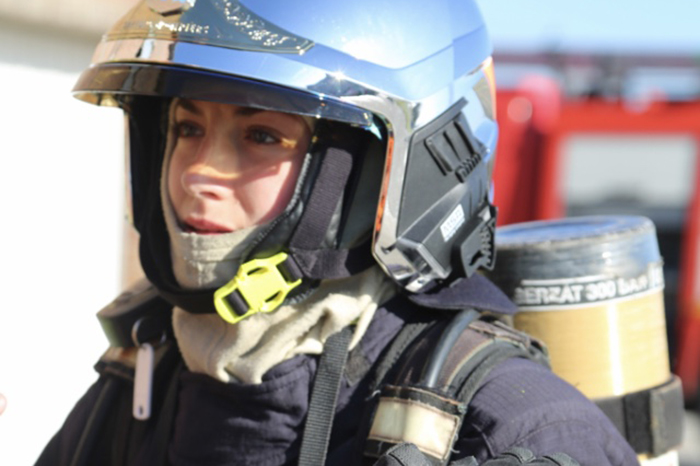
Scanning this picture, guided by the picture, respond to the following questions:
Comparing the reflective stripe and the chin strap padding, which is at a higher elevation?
the chin strap padding

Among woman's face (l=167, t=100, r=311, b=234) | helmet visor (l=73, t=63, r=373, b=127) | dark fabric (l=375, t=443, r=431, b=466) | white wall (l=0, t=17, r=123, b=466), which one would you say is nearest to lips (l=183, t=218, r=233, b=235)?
woman's face (l=167, t=100, r=311, b=234)

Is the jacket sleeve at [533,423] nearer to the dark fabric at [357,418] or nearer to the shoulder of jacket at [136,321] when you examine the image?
the dark fabric at [357,418]

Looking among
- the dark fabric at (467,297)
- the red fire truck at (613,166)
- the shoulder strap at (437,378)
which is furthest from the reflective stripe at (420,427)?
the red fire truck at (613,166)

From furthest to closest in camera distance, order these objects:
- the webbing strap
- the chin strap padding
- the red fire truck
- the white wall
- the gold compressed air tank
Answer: the red fire truck < the white wall < the gold compressed air tank < the chin strap padding < the webbing strap

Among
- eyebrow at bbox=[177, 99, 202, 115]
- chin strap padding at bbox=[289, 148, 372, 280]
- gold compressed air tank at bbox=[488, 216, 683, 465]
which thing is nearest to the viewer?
chin strap padding at bbox=[289, 148, 372, 280]

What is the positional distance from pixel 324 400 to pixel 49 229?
309 centimetres

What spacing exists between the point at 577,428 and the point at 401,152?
1.96 ft

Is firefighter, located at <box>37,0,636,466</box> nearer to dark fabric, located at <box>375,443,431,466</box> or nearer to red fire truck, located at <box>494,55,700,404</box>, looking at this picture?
dark fabric, located at <box>375,443,431,466</box>

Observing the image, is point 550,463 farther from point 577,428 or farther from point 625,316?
point 625,316

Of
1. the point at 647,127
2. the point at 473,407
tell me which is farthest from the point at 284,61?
the point at 647,127

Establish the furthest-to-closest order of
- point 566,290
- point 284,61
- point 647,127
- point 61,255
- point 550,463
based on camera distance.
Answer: point 647,127 < point 61,255 < point 566,290 < point 284,61 < point 550,463

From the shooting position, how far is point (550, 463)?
4.95ft

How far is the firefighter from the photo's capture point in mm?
1841

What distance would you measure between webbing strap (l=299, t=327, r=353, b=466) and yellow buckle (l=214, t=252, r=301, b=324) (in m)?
0.13
